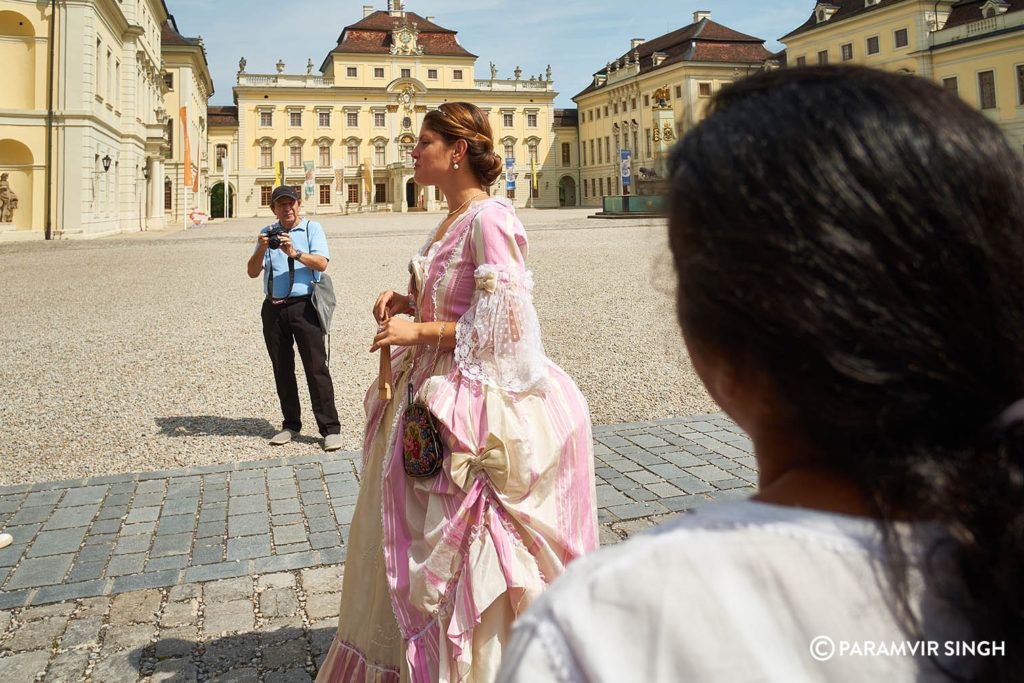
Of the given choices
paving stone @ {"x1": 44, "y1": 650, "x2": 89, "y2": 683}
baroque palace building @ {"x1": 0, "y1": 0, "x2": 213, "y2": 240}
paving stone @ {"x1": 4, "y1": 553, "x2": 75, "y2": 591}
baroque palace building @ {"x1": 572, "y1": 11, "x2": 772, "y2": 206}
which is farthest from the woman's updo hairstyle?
baroque palace building @ {"x1": 572, "y1": 11, "x2": 772, "y2": 206}

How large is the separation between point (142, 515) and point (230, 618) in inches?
57.7

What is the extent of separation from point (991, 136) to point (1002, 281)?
0.43 feet

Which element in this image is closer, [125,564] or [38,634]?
[38,634]

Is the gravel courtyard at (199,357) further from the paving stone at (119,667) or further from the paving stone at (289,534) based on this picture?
the paving stone at (119,667)

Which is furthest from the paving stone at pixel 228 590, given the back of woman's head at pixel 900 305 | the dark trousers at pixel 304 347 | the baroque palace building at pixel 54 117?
the baroque palace building at pixel 54 117

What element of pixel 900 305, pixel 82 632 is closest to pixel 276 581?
pixel 82 632

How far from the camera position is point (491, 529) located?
2.13m

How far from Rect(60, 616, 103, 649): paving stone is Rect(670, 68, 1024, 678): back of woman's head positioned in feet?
9.98

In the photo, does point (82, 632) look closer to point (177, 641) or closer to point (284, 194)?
point (177, 641)

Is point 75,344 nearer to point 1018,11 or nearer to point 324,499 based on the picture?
point 324,499

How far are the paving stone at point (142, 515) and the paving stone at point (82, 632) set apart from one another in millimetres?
1138

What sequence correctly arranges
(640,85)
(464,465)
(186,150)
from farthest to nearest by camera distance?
(640,85) → (186,150) → (464,465)

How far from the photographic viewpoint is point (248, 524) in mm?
4121

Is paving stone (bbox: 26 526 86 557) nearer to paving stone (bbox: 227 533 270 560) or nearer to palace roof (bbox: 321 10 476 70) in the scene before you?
paving stone (bbox: 227 533 270 560)
